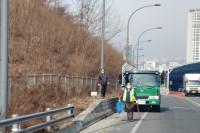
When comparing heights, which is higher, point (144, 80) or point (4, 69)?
point (4, 69)

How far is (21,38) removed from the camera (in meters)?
29.5

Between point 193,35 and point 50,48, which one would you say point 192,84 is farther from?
point 193,35

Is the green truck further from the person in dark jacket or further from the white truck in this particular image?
the white truck

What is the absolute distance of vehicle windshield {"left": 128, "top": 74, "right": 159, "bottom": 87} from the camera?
1070 inches

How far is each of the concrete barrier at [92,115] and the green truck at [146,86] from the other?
4.92 ft

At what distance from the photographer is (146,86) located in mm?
26969

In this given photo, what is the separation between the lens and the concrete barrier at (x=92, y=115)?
1504 cm

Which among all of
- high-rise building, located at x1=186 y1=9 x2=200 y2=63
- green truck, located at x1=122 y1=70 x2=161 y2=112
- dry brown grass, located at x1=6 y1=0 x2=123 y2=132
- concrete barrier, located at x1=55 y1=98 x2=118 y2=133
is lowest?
concrete barrier, located at x1=55 y1=98 x2=118 y2=133

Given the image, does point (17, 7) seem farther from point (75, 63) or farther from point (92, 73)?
point (92, 73)

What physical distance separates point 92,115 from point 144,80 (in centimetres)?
902

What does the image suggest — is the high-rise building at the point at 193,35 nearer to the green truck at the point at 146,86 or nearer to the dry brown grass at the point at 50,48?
the dry brown grass at the point at 50,48

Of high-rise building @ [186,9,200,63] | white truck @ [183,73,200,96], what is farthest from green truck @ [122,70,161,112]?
high-rise building @ [186,9,200,63]

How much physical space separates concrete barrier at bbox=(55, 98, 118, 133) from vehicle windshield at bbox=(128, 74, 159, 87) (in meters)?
1.64

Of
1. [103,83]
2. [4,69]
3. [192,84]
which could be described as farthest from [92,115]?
[192,84]
